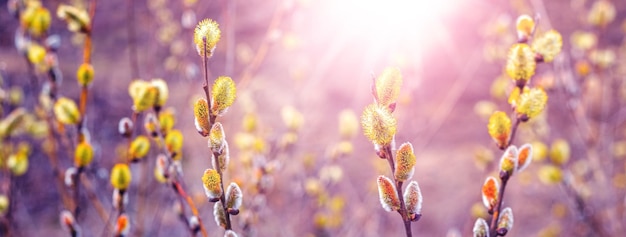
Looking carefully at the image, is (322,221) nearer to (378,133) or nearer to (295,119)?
(295,119)

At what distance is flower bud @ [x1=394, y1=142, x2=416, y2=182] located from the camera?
56 centimetres

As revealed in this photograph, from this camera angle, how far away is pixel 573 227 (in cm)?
222

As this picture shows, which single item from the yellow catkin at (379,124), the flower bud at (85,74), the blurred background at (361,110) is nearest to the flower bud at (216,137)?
the yellow catkin at (379,124)

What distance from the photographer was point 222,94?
0.57 metres

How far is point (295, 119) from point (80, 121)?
0.61 metres

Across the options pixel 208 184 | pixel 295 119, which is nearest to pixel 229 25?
pixel 295 119

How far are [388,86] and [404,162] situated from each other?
89 mm

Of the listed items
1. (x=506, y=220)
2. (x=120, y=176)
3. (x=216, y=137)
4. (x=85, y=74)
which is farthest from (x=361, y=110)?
(x=216, y=137)

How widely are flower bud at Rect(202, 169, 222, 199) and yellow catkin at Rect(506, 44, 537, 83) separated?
1.33 feet

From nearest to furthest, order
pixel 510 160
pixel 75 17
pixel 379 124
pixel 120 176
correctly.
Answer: pixel 379 124 → pixel 510 160 → pixel 120 176 → pixel 75 17

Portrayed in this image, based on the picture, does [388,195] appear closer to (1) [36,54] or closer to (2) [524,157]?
(2) [524,157]

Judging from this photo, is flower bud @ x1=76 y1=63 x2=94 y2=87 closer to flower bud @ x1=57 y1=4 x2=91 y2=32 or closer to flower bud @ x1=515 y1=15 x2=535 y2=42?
flower bud @ x1=57 y1=4 x2=91 y2=32

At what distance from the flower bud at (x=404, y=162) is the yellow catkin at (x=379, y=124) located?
0.11 ft

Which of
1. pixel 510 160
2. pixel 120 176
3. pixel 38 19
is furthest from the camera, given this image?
pixel 38 19
